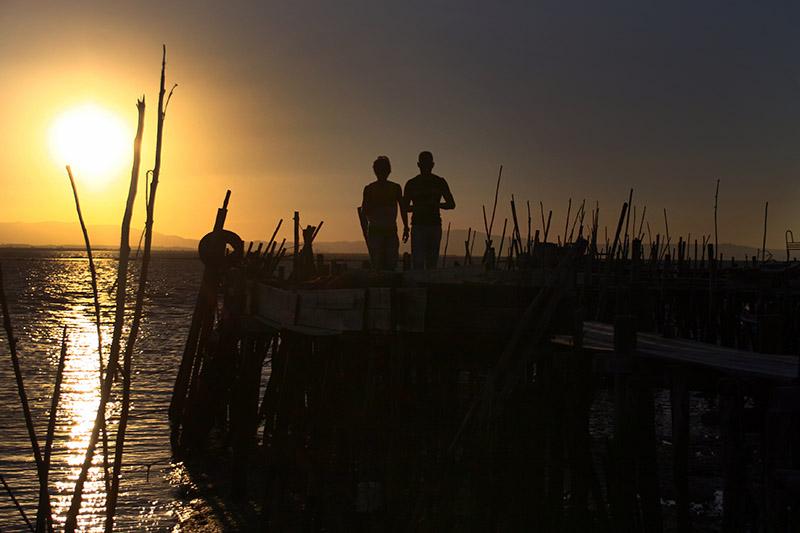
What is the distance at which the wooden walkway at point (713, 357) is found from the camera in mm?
7062

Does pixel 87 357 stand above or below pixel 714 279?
below

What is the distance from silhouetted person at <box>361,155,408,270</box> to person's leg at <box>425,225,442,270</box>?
1.49 feet

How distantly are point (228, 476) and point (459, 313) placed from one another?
6752 millimetres

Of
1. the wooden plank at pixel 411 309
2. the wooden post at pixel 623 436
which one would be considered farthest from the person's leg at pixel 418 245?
the wooden post at pixel 623 436

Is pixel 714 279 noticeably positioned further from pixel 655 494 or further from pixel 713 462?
pixel 655 494

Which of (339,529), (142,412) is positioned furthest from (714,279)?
(339,529)

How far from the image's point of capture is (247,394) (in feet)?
40.5

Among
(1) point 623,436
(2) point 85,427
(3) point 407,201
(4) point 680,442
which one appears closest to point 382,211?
(3) point 407,201

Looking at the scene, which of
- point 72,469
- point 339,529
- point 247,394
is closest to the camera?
point 339,529

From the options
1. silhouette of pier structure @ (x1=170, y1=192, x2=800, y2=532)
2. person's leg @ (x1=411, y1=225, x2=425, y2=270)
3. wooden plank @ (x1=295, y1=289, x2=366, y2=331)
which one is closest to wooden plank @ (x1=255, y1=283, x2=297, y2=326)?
silhouette of pier structure @ (x1=170, y1=192, x2=800, y2=532)

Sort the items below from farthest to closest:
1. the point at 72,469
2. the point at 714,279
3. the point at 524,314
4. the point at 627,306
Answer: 1. the point at 714,279
2. the point at 72,469
3. the point at 627,306
4. the point at 524,314

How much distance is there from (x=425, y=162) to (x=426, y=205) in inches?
21.5

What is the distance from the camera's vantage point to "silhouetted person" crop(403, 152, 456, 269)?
1125 cm

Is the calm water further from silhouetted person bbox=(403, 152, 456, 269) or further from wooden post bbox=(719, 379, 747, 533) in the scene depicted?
wooden post bbox=(719, 379, 747, 533)
